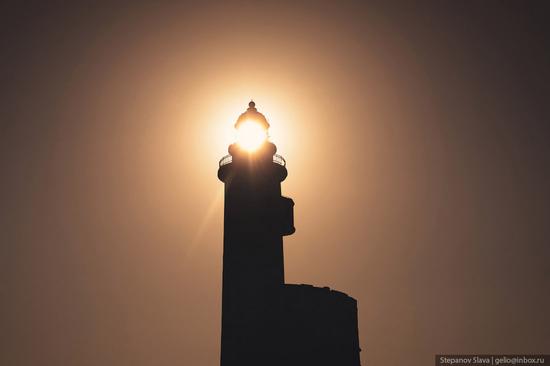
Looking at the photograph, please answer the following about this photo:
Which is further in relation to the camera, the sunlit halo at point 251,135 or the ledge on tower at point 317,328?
the sunlit halo at point 251,135

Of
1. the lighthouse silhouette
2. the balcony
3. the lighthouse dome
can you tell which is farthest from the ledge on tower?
the lighthouse dome

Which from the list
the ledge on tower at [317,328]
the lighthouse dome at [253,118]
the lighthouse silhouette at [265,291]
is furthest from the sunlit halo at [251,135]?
the ledge on tower at [317,328]

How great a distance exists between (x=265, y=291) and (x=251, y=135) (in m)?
10.1

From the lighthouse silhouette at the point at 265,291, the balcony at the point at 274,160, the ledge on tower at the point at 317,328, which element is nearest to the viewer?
the ledge on tower at the point at 317,328

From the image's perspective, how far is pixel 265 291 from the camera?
27969 mm

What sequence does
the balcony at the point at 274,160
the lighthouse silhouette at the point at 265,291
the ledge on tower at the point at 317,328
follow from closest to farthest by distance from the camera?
the ledge on tower at the point at 317,328 → the lighthouse silhouette at the point at 265,291 → the balcony at the point at 274,160

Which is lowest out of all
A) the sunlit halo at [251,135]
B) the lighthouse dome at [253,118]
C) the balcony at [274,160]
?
the balcony at [274,160]

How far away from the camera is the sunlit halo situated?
104 feet

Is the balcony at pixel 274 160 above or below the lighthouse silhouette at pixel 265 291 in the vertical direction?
above

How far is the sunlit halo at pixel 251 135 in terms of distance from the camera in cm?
3170

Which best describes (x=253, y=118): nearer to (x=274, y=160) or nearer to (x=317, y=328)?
(x=274, y=160)

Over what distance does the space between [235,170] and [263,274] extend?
685 cm

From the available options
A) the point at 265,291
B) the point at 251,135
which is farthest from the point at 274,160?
the point at 265,291

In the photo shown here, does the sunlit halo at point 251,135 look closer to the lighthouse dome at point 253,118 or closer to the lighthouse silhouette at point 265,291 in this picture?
the lighthouse silhouette at point 265,291
